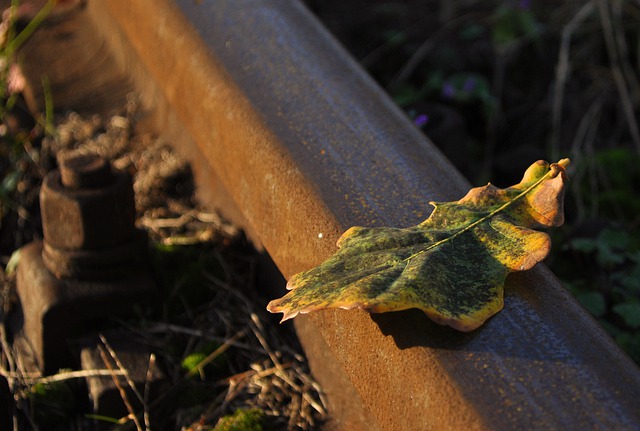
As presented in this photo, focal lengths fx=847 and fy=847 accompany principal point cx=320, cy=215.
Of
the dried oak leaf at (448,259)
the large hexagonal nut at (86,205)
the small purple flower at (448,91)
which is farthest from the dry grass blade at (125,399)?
the small purple flower at (448,91)

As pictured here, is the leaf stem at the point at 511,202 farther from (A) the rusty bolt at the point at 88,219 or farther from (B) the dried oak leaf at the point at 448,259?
(A) the rusty bolt at the point at 88,219

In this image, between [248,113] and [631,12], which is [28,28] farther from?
[631,12]

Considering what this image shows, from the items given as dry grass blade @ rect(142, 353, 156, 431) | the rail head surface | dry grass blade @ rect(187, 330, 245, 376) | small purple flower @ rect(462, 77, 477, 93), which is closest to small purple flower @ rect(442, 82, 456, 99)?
small purple flower @ rect(462, 77, 477, 93)

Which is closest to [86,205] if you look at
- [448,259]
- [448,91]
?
[448,259]

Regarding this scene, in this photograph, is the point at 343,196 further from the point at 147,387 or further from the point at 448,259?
the point at 147,387

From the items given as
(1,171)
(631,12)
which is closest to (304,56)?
(1,171)
